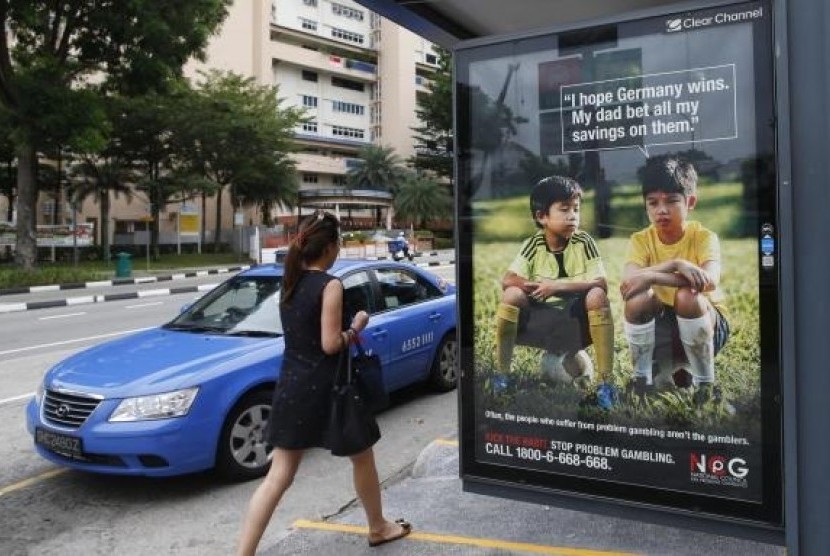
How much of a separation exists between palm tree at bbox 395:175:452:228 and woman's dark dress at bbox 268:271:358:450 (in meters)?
59.2

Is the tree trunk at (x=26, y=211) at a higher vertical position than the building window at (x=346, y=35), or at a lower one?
lower

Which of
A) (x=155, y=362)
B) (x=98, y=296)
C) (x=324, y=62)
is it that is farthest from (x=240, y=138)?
(x=155, y=362)

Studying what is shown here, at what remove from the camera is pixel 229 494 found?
4742mm

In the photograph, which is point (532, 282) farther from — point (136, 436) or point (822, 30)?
point (136, 436)

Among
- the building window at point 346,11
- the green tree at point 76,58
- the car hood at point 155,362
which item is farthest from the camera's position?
the building window at point 346,11

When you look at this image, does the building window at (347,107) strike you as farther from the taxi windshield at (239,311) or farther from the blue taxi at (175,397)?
the blue taxi at (175,397)

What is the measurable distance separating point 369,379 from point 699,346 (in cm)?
147

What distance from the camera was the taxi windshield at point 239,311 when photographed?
5.53 metres

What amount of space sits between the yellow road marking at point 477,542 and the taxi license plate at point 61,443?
1477mm

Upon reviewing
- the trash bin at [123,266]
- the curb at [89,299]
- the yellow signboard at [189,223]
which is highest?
the yellow signboard at [189,223]

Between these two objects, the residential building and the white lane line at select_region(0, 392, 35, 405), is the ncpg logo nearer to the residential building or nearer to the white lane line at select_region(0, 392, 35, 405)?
the white lane line at select_region(0, 392, 35, 405)

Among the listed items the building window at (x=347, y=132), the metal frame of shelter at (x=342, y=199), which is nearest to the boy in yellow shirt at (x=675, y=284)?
the metal frame of shelter at (x=342, y=199)

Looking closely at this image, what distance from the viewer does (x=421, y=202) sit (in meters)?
62.8

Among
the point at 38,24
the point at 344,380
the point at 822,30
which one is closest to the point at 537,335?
the point at 344,380
